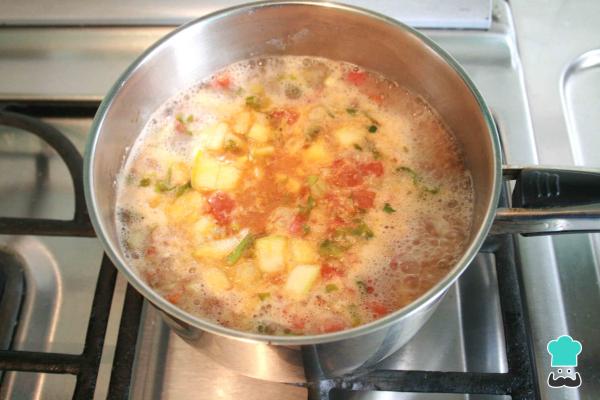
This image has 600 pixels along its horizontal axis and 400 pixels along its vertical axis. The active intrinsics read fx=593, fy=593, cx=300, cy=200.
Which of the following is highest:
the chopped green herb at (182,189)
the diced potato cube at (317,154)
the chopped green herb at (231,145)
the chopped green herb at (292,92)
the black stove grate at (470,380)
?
the chopped green herb at (292,92)

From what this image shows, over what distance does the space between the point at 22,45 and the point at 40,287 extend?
1.85ft

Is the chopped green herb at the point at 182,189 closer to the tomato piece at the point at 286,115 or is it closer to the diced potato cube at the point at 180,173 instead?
the diced potato cube at the point at 180,173

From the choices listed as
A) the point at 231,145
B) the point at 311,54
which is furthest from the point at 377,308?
the point at 311,54

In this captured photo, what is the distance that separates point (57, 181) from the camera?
A: 1053 millimetres

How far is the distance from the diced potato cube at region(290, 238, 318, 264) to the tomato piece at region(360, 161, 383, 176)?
0.53ft

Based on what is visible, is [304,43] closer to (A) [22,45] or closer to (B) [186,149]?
(B) [186,149]

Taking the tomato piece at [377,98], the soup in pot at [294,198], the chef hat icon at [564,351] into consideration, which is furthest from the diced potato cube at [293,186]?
the chef hat icon at [564,351]

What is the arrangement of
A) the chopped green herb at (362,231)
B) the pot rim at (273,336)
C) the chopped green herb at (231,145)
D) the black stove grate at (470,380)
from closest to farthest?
the pot rim at (273,336)
the black stove grate at (470,380)
the chopped green herb at (362,231)
the chopped green herb at (231,145)

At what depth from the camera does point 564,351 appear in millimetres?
847

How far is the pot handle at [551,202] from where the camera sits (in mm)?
Answer: 705

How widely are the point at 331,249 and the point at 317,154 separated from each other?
18 centimetres

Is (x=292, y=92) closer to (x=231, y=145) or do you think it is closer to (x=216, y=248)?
(x=231, y=145)

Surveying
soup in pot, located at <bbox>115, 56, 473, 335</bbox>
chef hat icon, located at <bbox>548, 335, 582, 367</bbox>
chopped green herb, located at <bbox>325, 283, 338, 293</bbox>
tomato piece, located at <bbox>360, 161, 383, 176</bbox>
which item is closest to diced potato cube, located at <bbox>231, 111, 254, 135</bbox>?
soup in pot, located at <bbox>115, 56, 473, 335</bbox>

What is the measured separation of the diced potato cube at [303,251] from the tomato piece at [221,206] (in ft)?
0.36
